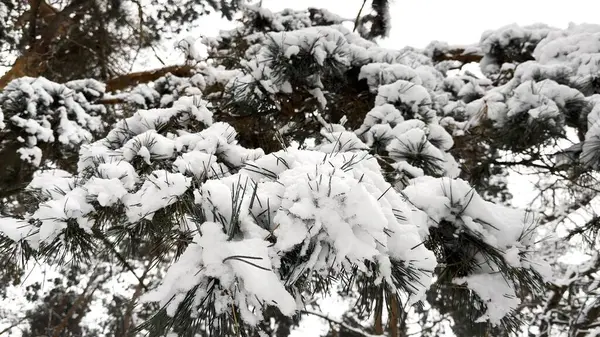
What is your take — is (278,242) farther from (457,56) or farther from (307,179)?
(457,56)

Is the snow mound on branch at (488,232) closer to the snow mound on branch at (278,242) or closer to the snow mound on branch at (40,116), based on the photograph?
the snow mound on branch at (278,242)

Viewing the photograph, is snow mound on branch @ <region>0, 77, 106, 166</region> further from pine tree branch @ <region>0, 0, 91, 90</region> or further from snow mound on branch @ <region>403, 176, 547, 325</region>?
snow mound on branch @ <region>403, 176, 547, 325</region>

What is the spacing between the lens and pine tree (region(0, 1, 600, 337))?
2.16 ft

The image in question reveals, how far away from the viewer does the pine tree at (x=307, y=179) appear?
0.66 m

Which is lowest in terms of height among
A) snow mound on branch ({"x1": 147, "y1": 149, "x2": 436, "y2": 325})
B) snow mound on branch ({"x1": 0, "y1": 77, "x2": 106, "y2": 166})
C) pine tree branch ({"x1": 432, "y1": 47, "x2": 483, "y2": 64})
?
snow mound on branch ({"x1": 147, "y1": 149, "x2": 436, "y2": 325})

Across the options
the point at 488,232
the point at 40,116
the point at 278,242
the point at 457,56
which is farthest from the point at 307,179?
the point at 457,56

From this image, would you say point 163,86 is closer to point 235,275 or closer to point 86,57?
point 86,57

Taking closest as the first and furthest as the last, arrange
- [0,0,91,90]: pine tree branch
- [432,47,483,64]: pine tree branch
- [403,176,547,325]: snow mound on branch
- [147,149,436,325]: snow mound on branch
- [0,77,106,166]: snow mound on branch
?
[147,149,436,325]: snow mound on branch < [403,176,547,325]: snow mound on branch < [0,77,106,166]: snow mound on branch < [0,0,91,90]: pine tree branch < [432,47,483,64]: pine tree branch

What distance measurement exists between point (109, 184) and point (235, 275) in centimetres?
59

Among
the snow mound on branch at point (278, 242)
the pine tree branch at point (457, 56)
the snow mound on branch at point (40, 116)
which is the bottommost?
the snow mound on branch at point (278, 242)

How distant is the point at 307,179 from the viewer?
70 cm

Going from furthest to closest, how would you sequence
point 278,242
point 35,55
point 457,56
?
point 457,56 < point 35,55 < point 278,242

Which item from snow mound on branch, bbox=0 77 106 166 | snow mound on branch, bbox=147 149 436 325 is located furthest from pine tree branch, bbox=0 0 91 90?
snow mound on branch, bbox=147 149 436 325

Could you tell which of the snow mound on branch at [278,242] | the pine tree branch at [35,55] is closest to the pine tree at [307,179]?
the snow mound on branch at [278,242]
